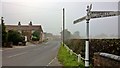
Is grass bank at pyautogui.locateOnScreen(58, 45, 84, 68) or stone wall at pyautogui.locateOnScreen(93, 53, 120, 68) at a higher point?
stone wall at pyautogui.locateOnScreen(93, 53, 120, 68)

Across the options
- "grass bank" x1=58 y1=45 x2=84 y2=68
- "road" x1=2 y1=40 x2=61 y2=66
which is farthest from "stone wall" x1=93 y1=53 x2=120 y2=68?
"road" x1=2 y1=40 x2=61 y2=66

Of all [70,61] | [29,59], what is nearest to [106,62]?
[70,61]

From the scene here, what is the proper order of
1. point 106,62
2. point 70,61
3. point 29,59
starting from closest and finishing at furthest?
point 106,62, point 70,61, point 29,59

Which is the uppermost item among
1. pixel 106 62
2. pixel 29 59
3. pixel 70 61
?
pixel 106 62

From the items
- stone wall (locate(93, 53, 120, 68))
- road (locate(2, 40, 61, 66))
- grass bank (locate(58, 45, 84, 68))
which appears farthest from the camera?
road (locate(2, 40, 61, 66))

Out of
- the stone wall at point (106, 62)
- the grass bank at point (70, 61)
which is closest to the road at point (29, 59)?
the grass bank at point (70, 61)

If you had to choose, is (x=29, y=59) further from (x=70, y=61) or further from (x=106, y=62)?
(x=106, y=62)

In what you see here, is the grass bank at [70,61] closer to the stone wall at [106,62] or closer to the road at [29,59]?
the road at [29,59]

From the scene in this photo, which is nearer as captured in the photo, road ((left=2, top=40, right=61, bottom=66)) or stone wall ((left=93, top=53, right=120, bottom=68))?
stone wall ((left=93, top=53, right=120, bottom=68))

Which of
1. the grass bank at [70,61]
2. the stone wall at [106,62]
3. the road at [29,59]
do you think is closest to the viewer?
the stone wall at [106,62]

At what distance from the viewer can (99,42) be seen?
14125 mm

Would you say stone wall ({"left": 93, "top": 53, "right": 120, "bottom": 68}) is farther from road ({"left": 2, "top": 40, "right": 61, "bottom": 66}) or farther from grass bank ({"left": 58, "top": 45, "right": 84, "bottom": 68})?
road ({"left": 2, "top": 40, "right": 61, "bottom": 66})

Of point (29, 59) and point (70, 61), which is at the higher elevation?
point (70, 61)

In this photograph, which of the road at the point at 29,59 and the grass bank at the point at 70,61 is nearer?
the grass bank at the point at 70,61
